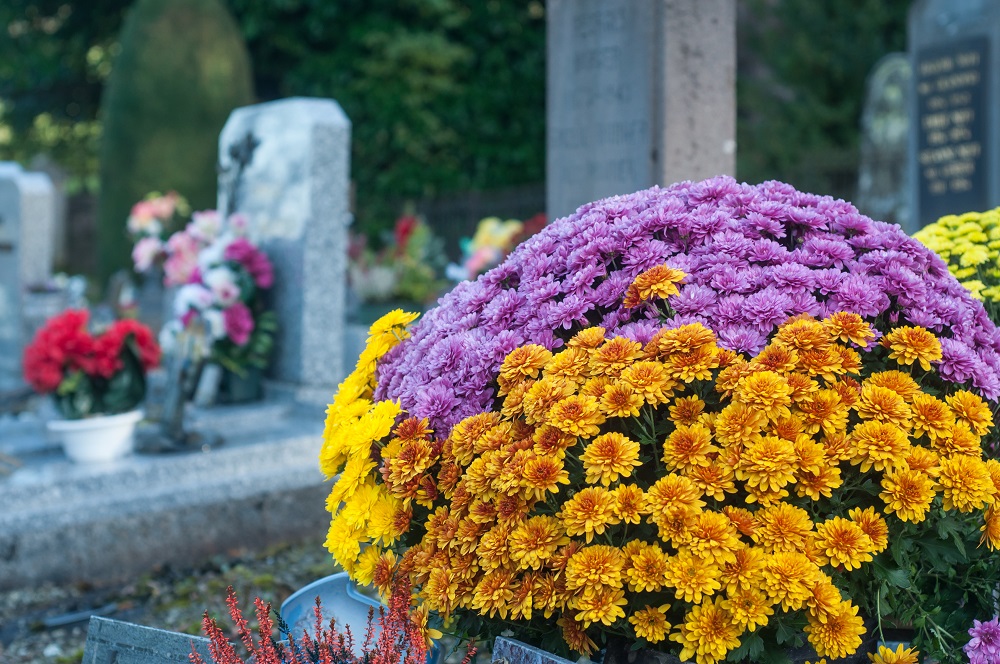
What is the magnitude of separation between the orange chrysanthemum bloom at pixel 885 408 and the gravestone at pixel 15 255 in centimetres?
695

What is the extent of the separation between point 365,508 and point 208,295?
3.51 metres

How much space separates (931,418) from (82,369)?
12.6ft

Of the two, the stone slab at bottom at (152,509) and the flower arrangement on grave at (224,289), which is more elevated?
the flower arrangement on grave at (224,289)

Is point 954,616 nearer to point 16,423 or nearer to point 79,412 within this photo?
point 79,412

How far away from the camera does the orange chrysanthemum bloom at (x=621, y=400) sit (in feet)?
5.30

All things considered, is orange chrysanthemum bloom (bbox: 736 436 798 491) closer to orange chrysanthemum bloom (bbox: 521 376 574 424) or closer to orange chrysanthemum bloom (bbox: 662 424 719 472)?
orange chrysanthemum bloom (bbox: 662 424 719 472)

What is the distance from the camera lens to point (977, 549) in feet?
5.90

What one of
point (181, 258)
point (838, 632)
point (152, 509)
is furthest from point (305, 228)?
point (838, 632)

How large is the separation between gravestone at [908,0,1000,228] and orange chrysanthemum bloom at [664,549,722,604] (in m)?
7.27

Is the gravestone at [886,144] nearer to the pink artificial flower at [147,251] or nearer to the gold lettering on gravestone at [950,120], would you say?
the gold lettering on gravestone at [950,120]

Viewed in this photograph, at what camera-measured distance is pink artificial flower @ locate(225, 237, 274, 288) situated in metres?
5.40

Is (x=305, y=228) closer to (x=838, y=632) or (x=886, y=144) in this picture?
(x=838, y=632)

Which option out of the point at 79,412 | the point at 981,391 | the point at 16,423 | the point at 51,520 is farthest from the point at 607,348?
the point at 16,423

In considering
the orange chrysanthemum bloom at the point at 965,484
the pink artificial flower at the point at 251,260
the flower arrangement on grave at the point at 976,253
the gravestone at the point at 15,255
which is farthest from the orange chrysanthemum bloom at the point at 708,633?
the gravestone at the point at 15,255
